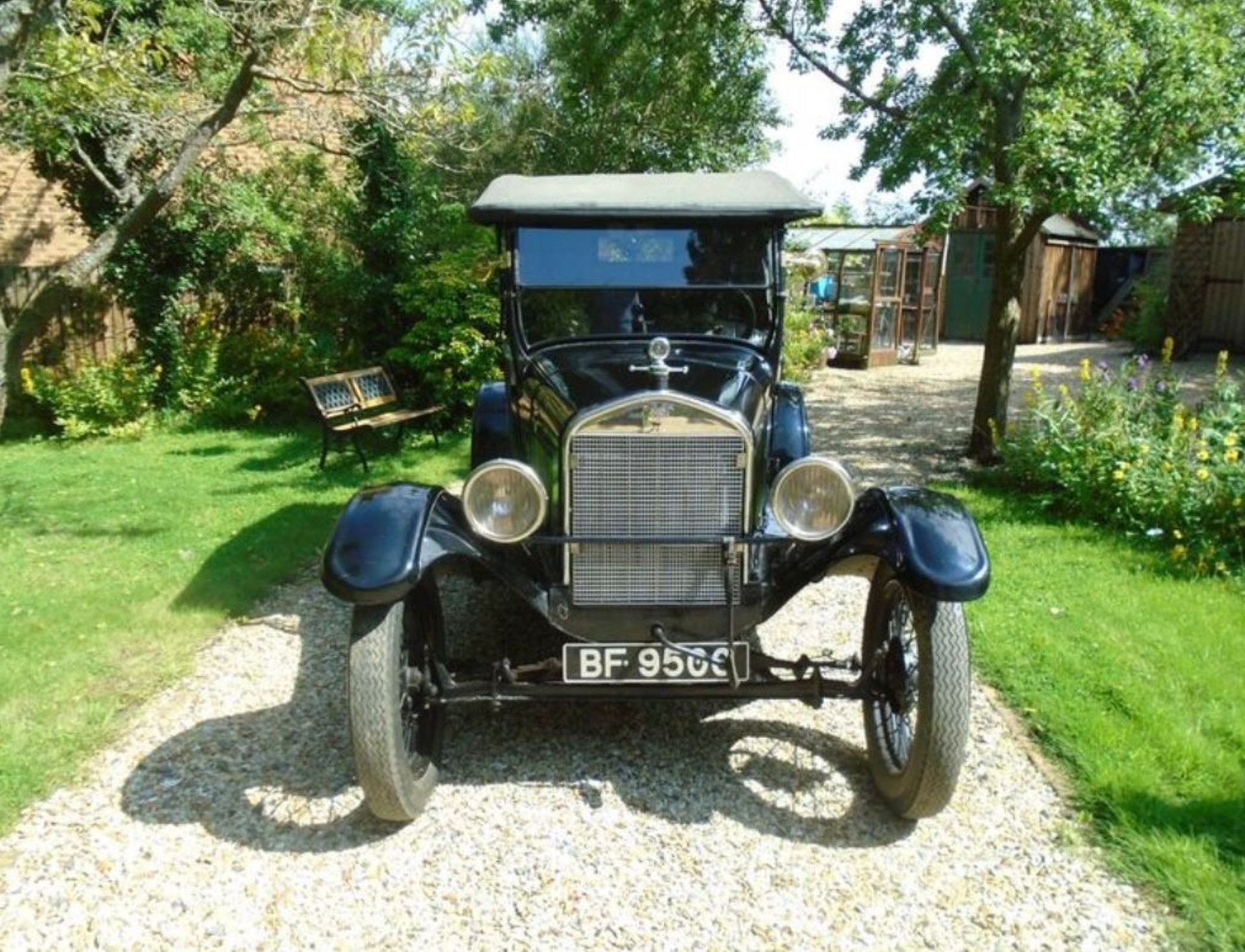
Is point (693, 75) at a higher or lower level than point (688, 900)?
higher

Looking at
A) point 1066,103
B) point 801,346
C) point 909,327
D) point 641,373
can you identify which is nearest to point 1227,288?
point 909,327

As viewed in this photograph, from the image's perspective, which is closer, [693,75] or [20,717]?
[20,717]

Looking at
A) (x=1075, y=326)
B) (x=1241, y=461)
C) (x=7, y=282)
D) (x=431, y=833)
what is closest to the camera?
(x=431, y=833)

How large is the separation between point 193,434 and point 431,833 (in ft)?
26.4

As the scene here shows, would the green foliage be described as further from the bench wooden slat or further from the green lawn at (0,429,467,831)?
the green lawn at (0,429,467,831)

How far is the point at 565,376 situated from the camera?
3936mm

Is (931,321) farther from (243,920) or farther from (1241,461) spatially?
(243,920)

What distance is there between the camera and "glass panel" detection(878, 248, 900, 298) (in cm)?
1551

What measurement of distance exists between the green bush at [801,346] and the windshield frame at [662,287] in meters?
8.43

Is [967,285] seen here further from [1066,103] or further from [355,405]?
[355,405]

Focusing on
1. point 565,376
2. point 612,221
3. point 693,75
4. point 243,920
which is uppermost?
point 693,75

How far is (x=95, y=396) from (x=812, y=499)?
9.06 meters

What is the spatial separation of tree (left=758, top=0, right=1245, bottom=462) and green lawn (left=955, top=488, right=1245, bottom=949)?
2483 millimetres

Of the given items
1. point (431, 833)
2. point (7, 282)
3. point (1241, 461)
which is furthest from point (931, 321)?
point (431, 833)
